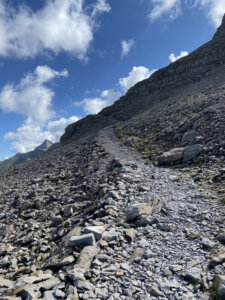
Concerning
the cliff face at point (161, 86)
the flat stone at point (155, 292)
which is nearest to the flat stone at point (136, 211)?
the flat stone at point (155, 292)

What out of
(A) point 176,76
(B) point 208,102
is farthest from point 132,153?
(A) point 176,76

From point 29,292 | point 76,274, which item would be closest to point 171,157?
point 76,274

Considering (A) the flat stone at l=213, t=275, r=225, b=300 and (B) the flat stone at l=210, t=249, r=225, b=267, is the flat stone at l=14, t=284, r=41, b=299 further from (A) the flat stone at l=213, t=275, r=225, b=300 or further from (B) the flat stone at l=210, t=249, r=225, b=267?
(B) the flat stone at l=210, t=249, r=225, b=267

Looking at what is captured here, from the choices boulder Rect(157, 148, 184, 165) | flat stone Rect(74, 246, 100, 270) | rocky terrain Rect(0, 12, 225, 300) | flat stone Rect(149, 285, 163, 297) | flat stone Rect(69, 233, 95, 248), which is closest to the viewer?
flat stone Rect(149, 285, 163, 297)

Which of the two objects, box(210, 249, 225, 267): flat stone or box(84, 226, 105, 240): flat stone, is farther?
box(84, 226, 105, 240): flat stone

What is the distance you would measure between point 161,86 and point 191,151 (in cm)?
5420

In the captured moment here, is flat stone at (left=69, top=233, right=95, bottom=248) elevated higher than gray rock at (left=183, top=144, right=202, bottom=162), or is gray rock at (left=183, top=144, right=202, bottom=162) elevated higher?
flat stone at (left=69, top=233, right=95, bottom=248)

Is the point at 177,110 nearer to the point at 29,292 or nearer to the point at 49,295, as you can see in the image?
the point at 49,295

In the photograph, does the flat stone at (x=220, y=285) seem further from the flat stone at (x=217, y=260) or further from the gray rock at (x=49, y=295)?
the gray rock at (x=49, y=295)

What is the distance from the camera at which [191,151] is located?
723 inches

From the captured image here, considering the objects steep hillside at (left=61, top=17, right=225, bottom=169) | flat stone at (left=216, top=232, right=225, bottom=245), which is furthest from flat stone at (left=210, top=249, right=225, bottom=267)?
steep hillside at (left=61, top=17, right=225, bottom=169)

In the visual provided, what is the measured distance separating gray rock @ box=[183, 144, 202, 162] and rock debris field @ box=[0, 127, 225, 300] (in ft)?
10.6

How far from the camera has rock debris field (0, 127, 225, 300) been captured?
17.5ft

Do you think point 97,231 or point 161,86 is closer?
point 97,231
